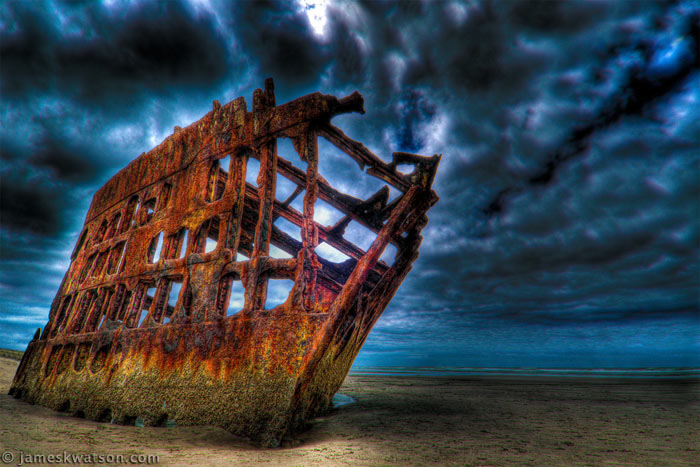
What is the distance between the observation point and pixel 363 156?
4.88 meters

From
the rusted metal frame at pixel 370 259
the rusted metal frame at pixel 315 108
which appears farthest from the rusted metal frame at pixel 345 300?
the rusted metal frame at pixel 315 108

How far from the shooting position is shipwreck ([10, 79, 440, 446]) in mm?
3211

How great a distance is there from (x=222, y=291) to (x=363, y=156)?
279cm

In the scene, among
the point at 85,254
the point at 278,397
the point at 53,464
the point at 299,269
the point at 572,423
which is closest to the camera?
the point at 53,464

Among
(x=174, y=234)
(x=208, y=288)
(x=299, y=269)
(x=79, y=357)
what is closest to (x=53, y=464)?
(x=208, y=288)

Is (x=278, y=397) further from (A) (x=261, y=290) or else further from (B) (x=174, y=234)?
(B) (x=174, y=234)

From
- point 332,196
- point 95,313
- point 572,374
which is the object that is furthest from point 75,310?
point 572,374

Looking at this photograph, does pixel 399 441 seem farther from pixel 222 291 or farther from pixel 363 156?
pixel 363 156

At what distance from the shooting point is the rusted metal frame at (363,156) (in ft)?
14.1

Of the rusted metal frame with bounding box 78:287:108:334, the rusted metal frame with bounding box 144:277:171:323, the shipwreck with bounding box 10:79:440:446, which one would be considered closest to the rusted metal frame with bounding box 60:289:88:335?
the shipwreck with bounding box 10:79:440:446

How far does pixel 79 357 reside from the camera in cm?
538

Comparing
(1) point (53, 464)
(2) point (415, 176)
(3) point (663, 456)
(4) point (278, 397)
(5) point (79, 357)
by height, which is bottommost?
(3) point (663, 456)

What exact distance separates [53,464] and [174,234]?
3.07 metres

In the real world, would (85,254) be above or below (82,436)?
above
